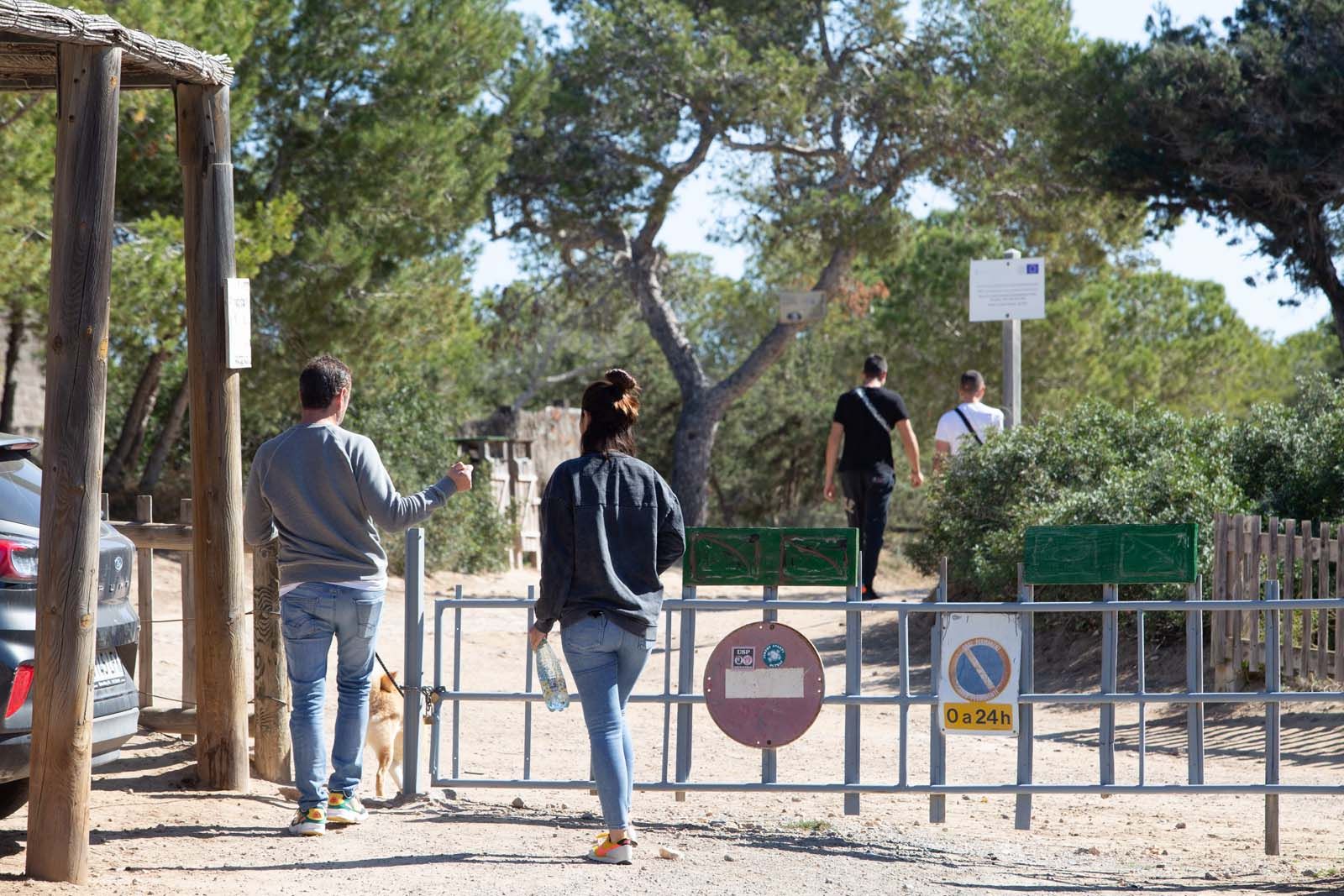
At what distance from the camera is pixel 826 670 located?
9.74m

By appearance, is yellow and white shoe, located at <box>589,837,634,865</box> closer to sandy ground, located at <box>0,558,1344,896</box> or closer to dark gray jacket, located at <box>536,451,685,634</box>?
sandy ground, located at <box>0,558,1344,896</box>

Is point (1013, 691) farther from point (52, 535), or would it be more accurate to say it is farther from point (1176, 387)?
point (1176, 387)

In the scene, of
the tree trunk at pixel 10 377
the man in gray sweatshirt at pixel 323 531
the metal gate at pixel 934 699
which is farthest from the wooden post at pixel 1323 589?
the tree trunk at pixel 10 377

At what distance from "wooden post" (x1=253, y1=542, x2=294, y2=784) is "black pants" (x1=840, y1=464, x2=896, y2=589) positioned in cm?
560

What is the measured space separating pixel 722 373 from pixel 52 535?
3463cm

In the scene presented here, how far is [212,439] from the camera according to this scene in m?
5.57

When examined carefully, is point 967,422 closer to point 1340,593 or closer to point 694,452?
point 1340,593

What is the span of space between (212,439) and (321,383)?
0.82 meters

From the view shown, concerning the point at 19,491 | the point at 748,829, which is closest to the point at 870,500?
the point at 748,829

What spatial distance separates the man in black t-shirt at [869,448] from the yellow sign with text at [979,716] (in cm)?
509

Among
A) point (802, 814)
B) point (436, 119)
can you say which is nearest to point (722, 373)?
point (436, 119)

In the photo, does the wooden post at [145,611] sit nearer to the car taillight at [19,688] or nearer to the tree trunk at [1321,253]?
the car taillight at [19,688]

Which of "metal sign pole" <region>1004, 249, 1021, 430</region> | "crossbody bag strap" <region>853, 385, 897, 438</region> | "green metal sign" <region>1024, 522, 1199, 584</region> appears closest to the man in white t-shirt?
"metal sign pole" <region>1004, 249, 1021, 430</region>

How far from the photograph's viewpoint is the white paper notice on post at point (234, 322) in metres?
5.55
